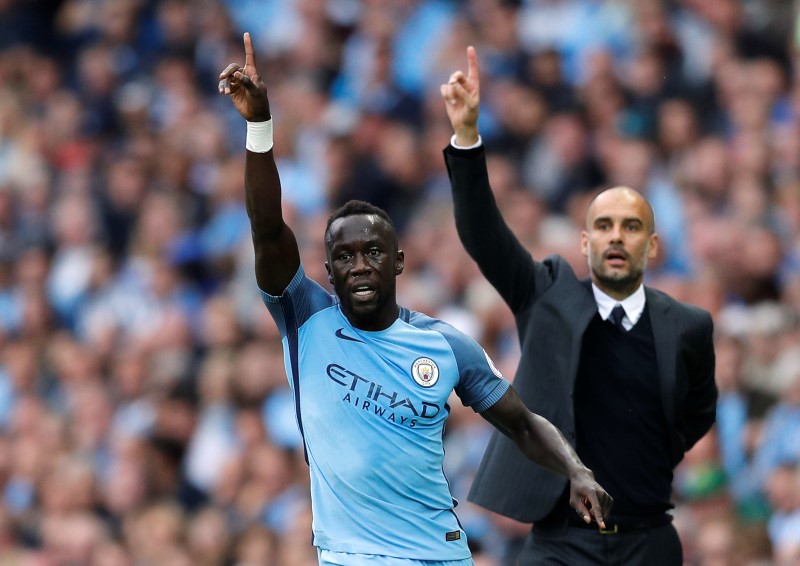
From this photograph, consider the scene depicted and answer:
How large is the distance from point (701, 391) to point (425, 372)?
1.70 metres

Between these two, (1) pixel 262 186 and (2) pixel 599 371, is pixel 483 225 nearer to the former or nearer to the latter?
(2) pixel 599 371

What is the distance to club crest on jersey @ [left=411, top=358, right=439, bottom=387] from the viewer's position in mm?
5367

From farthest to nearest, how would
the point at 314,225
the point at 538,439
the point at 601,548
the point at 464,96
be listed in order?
the point at 314,225, the point at 601,548, the point at 464,96, the point at 538,439

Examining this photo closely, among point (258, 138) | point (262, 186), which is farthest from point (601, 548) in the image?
point (258, 138)

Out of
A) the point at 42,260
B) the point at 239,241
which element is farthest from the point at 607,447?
the point at 42,260

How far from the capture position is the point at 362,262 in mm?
5293

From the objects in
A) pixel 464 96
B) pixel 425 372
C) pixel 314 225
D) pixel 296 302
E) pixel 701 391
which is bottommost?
pixel 425 372

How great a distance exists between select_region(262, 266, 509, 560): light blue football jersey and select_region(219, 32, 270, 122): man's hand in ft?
1.95

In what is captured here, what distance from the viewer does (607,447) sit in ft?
20.8

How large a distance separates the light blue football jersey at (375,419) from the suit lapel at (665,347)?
1168mm

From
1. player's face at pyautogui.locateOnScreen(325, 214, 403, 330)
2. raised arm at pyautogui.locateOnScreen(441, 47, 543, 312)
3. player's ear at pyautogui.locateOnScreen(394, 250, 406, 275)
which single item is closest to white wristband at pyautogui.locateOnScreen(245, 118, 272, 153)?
player's face at pyautogui.locateOnScreen(325, 214, 403, 330)

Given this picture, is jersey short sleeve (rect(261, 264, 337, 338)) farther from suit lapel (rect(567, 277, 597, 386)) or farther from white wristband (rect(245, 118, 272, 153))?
suit lapel (rect(567, 277, 597, 386))

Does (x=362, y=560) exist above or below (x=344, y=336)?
below

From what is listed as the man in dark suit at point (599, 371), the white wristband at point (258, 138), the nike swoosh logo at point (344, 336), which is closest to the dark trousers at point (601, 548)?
the man in dark suit at point (599, 371)
